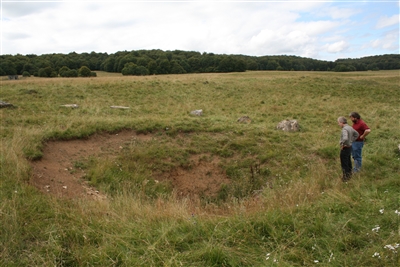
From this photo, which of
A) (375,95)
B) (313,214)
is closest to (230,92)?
(375,95)

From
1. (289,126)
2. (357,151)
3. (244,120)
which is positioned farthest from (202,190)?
(244,120)

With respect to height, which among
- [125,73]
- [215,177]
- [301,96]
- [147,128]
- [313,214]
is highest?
[125,73]

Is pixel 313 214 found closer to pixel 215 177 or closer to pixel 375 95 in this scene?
pixel 215 177

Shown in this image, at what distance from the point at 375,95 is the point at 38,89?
1090 inches

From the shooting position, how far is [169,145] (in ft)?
36.7

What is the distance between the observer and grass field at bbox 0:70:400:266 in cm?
385

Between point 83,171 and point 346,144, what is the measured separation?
7.75 m

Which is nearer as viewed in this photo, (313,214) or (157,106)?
(313,214)

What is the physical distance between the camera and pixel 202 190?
8.95 meters

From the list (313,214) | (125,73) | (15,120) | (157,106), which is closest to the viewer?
(313,214)

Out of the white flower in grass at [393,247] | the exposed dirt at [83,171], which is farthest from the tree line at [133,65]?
the white flower in grass at [393,247]

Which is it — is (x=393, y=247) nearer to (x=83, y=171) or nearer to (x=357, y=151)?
(x=357, y=151)

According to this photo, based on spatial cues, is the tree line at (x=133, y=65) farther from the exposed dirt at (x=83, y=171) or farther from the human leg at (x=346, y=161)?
the human leg at (x=346, y=161)

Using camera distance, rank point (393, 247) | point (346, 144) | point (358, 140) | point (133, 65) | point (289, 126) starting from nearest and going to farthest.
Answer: point (393, 247)
point (346, 144)
point (358, 140)
point (289, 126)
point (133, 65)
